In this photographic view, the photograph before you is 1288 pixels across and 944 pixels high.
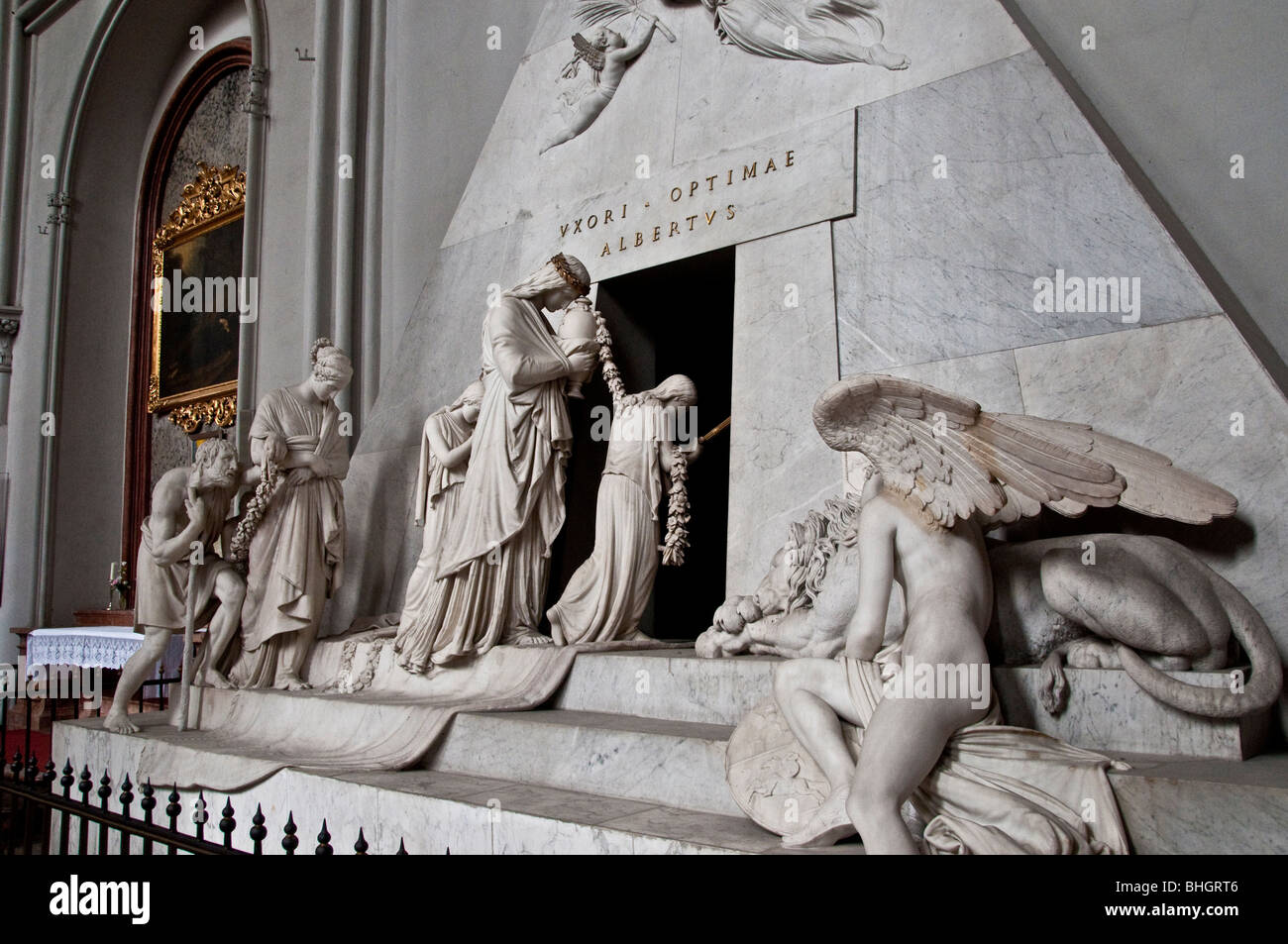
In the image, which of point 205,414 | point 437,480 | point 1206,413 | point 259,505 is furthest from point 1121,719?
point 205,414

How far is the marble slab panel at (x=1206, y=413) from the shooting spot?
12.2 feet

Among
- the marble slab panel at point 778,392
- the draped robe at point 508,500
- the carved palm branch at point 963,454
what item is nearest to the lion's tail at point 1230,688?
the carved palm branch at point 963,454

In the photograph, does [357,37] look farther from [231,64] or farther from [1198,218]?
[1198,218]

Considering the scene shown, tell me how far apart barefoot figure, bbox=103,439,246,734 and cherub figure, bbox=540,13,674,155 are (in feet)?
9.75

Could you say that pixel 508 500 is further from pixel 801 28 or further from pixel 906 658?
pixel 801 28

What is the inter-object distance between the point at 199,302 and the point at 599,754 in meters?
10.3

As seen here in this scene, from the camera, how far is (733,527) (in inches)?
209

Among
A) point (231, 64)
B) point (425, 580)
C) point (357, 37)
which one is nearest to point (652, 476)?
point (425, 580)

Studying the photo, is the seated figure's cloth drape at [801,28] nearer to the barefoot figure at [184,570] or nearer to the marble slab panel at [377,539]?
the marble slab panel at [377,539]

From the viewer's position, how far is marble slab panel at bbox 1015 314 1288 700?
12.2 ft

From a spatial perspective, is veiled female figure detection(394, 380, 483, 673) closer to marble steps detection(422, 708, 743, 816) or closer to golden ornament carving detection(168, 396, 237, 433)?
marble steps detection(422, 708, 743, 816)

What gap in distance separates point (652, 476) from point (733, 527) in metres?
0.47

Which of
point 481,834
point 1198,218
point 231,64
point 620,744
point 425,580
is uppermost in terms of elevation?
point 231,64

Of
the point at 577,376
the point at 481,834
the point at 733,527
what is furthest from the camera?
the point at 577,376
